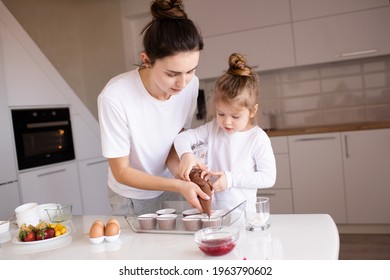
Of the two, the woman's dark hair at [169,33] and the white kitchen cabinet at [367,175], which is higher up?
the woman's dark hair at [169,33]

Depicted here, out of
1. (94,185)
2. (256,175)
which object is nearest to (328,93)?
(94,185)

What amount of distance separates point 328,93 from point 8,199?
2766 mm

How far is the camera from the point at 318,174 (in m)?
3.26

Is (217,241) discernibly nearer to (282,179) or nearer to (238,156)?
(238,156)

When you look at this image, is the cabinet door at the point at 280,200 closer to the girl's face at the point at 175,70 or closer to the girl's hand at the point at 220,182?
the girl's hand at the point at 220,182

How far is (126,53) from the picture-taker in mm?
4078

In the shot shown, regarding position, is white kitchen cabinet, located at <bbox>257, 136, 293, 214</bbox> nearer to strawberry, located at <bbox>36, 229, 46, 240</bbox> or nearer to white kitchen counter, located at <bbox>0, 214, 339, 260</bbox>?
white kitchen counter, located at <bbox>0, 214, 339, 260</bbox>

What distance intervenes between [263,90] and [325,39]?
780mm

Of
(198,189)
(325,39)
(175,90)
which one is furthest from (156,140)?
(325,39)

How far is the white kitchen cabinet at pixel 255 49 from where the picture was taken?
3.47 meters

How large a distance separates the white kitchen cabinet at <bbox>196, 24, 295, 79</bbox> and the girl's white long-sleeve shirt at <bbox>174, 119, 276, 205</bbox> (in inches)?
80.7

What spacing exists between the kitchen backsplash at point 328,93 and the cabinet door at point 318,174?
0.53m

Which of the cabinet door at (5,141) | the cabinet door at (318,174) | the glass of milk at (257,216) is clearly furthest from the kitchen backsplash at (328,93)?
the glass of milk at (257,216)
